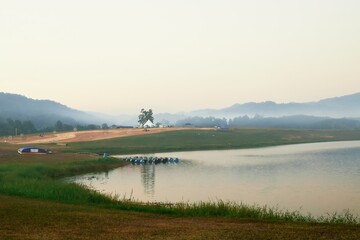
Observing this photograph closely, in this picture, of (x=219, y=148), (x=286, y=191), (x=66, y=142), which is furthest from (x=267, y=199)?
(x=66, y=142)

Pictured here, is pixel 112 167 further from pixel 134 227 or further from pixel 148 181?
pixel 134 227

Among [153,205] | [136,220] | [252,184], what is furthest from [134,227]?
[252,184]

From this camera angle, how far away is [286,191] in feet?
192

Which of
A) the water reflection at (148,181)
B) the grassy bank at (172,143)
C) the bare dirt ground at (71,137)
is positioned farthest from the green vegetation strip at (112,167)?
the water reflection at (148,181)

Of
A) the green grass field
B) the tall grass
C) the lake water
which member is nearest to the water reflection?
the lake water

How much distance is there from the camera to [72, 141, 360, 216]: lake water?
50.9 m

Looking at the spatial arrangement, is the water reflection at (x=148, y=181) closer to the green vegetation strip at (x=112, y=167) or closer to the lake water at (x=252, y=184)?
the lake water at (x=252, y=184)

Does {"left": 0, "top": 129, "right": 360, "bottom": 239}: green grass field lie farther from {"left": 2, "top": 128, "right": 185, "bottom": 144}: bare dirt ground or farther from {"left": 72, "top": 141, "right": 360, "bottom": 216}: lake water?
{"left": 2, "top": 128, "right": 185, "bottom": 144}: bare dirt ground

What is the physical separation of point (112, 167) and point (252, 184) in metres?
45.3

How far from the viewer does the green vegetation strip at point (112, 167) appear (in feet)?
123

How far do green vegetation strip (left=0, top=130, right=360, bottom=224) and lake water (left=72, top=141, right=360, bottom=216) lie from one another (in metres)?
5.79

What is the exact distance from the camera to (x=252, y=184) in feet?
217

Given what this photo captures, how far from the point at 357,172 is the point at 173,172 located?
34.5 metres

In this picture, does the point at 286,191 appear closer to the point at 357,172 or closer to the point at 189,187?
the point at 189,187
